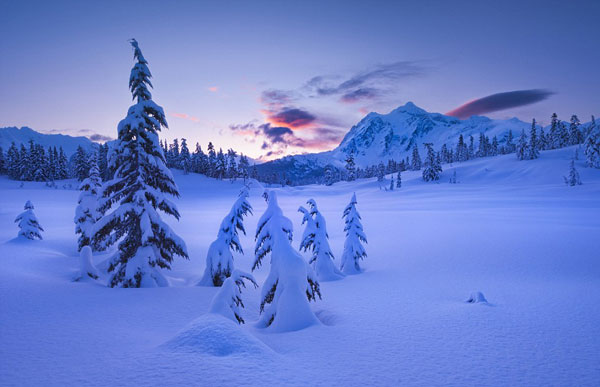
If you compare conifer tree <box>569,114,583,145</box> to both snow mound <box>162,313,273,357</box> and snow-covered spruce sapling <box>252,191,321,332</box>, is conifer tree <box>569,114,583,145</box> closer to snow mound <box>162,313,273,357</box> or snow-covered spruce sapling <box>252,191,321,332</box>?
snow-covered spruce sapling <box>252,191,321,332</box>

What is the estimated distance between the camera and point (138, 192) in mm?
12406

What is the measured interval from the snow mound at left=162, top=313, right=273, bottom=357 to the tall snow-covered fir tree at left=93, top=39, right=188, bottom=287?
810cm

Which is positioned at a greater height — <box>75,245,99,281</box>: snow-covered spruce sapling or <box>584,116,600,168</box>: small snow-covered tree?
<box>584,116,600,168</box>: small snow-covered tree

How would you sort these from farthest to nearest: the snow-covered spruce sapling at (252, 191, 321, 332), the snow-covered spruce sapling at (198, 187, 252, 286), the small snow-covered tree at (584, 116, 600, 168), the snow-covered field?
the small snow-covered tree at (584, 116, 600, 168) → the snow-covered spruce sapling at (198, 187, 252, 286) → the snow-covered spruce sapling at (252, 191, 321, 332) → the snow-covered field

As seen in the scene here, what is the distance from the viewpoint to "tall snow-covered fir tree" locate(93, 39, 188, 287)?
1223 cm

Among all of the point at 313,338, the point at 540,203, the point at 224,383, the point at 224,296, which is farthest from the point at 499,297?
the point at 540,203

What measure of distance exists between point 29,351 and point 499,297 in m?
13.2

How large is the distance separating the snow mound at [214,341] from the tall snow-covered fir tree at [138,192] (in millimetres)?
8103

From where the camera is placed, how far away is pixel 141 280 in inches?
480

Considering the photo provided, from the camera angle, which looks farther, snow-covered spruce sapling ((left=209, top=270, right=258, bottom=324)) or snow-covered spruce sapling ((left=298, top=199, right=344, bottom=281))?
snow-covered spruce sapling ((left=298, top=199, right=344, bottom=281))

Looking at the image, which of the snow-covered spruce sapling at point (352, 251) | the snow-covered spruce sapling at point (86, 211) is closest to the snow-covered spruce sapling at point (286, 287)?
the snow-covered spruce sapling at point (352, 251)

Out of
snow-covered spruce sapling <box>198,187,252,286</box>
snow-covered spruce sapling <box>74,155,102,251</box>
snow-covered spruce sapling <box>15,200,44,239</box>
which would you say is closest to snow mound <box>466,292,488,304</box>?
snow-covered spruce sapling <box>198,187,252,286</box>

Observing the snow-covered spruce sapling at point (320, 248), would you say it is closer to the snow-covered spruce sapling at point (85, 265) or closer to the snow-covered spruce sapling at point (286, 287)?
the snow-covered spruce sapling at point (286, 287)

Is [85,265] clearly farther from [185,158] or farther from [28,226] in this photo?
[185,158]
